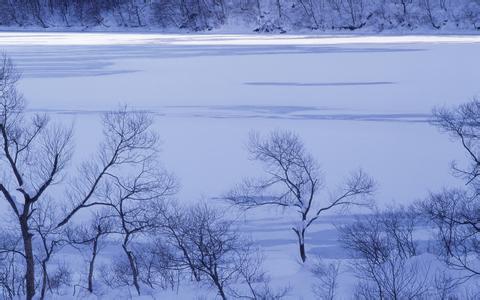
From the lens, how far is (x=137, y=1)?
5028 centimetres

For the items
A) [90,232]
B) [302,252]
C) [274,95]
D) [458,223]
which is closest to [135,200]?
[90,232]

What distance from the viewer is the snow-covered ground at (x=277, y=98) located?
15500 mm

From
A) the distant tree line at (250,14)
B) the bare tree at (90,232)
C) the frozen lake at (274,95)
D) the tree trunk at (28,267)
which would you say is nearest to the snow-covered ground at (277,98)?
the frozen lake at (274,95)

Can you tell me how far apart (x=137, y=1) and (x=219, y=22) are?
27.2ft

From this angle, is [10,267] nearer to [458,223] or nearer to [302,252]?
[302,252]

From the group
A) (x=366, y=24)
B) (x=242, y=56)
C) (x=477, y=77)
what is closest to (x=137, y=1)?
(x=366, y=24)

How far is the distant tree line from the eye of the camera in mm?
41188

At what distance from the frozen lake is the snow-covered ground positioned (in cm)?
4

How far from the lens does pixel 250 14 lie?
44938mm

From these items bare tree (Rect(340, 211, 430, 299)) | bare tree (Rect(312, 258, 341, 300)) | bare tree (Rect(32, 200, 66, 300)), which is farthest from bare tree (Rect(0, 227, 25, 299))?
bare tree (Rect(340, 211, 430, 299))

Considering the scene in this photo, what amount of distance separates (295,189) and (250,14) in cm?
3221

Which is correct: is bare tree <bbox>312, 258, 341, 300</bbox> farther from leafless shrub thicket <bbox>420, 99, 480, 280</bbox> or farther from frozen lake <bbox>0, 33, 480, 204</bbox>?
frozen lake <bbox>0, 33, 480, 204</bbox>

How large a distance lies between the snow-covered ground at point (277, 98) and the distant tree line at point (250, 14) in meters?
4.36

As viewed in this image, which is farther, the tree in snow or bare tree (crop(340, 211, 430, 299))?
the tree in snow
